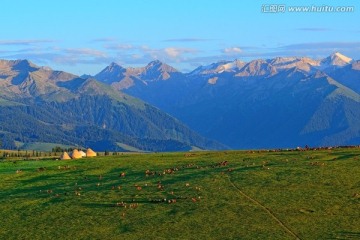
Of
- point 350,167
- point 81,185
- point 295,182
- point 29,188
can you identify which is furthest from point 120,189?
point 350,167

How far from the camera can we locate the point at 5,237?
194 feet

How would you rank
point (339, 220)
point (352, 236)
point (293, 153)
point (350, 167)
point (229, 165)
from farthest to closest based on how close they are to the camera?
point (293, 153), point (229, 165), point (350, 167), point (339, 220), point (352, 236)

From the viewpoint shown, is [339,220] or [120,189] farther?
[120,189]

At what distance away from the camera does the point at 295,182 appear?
2739 inches

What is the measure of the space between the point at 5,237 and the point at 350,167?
120 ft

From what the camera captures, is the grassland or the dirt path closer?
the dirt path

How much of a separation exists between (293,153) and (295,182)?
20121mm

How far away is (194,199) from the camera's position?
215ft

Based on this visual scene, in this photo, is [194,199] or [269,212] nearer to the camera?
[269,212]

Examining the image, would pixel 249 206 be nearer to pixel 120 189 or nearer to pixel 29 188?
pixel 120 189

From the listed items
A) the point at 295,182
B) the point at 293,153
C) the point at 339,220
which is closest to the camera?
the point at 339,220

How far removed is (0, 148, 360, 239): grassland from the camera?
5719cm

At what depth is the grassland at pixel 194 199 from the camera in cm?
5719

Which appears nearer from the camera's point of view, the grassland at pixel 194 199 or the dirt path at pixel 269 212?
the dirt path at pixel 269 212
